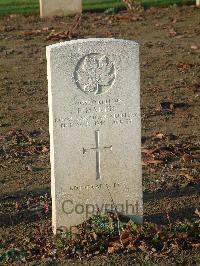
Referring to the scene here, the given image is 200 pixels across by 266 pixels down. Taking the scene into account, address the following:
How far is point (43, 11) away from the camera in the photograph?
17.5 metres

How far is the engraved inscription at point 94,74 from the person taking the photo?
629cm

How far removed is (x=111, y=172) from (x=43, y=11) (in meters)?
11.3

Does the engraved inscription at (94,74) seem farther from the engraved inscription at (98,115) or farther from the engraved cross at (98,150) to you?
the engraved cross at (98,150)

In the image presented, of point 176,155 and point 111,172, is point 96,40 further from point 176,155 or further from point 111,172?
point 176,155

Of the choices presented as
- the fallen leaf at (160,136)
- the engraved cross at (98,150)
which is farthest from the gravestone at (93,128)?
the fallen leaf at (160,136)

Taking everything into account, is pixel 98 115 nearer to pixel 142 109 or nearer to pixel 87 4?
pixel 142 109

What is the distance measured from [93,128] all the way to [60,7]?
11.5 m

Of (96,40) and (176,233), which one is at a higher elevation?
(96,40)

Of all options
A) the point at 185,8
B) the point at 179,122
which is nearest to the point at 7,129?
the point at 179,122

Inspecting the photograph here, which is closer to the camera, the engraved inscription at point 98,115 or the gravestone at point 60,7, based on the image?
the engraved inscription at point 98,115

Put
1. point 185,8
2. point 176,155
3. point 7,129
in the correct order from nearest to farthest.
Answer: point 176,155, point 7,129, point 185,8

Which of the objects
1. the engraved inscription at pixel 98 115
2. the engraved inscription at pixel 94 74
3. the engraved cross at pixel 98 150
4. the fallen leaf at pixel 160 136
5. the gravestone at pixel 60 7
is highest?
the gravestone at pixel 60 7

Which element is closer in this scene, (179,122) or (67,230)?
(67,230)

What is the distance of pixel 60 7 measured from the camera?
17609mm
